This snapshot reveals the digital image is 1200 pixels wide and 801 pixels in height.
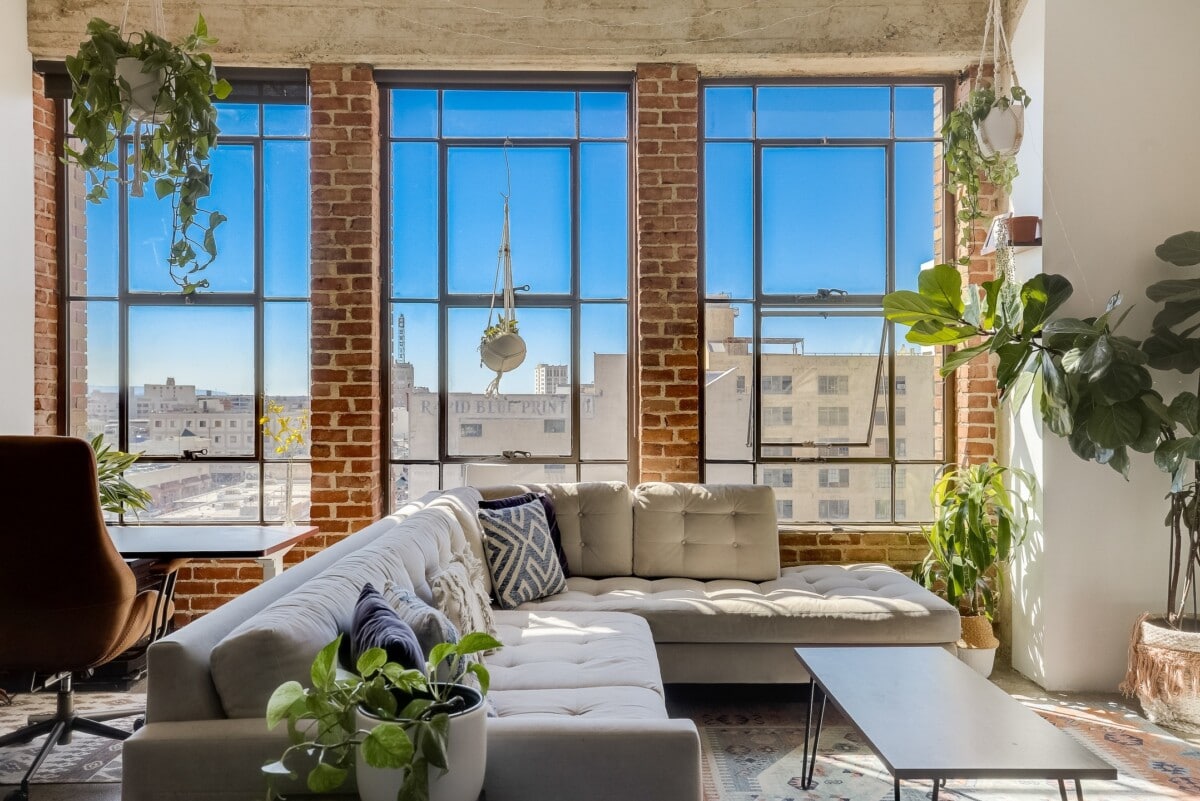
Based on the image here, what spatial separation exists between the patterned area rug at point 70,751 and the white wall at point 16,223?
1.29 meters

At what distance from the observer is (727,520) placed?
386 centimetres

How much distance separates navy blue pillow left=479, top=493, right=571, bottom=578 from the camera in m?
3.66

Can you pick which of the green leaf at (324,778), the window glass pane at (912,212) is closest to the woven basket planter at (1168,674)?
the window glass pane at (912,212)

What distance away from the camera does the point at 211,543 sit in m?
2.98

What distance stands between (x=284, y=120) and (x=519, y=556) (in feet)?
8.39

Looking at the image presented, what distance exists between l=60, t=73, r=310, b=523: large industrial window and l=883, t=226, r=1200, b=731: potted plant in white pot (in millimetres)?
2961

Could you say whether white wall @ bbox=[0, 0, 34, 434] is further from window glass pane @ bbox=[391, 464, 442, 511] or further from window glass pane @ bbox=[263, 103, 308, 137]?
window glass pane @ bbox=[391, 464, 442, 511]

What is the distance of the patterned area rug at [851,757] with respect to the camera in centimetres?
262

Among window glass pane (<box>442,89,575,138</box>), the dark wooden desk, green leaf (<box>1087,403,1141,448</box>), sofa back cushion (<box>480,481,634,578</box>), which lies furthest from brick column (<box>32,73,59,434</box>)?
green leaf (<box>1087,403,1141,448</box>)

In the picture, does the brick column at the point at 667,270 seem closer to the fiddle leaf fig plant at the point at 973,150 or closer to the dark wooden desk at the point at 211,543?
the fiddle leaf fig plant at the point at 973,150

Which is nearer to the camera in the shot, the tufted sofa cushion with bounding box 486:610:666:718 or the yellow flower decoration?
the tufted sofa cushion with bounding box 486:610:666:718

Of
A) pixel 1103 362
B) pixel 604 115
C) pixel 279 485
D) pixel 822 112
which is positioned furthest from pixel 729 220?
pixel 279 485

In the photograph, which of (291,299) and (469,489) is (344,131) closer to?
(291,299)

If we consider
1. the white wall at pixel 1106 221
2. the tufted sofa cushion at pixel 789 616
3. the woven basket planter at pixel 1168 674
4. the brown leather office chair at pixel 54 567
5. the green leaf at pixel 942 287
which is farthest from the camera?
the white wall at pixel 1106 221
